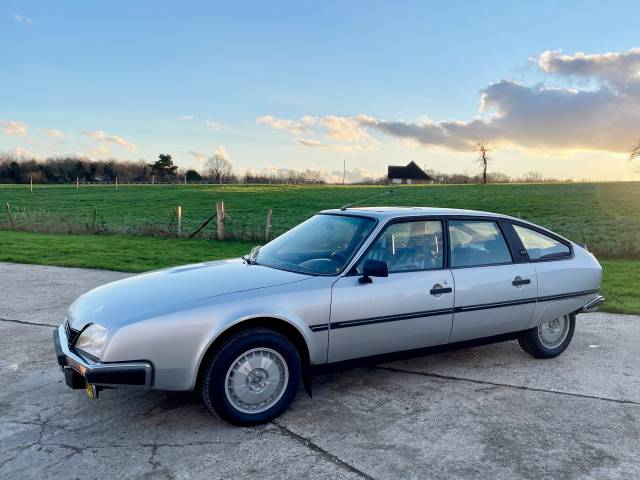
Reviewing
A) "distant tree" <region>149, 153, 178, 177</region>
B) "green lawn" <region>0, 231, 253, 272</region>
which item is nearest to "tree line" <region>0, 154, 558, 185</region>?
"distant tree" <region>149, 153, 178, 177</region>

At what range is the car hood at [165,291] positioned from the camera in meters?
3.59

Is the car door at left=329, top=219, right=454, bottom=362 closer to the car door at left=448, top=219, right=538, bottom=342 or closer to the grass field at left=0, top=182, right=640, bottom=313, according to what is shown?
the car door at left=448, top=219, right=538, bottom=342

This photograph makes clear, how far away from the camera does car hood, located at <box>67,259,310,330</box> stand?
3.59 m

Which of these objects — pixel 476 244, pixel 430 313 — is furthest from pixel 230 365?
pixel 476 244

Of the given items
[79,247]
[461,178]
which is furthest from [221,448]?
[461,178]

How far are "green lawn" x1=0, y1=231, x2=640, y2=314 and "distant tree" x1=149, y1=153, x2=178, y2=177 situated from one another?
3420 inches

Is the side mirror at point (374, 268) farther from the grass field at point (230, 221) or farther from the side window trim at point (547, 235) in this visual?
the grass field at point (230, 221)

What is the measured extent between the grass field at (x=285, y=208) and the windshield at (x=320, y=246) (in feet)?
41.1

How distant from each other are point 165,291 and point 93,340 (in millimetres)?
588

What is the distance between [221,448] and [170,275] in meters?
1.56

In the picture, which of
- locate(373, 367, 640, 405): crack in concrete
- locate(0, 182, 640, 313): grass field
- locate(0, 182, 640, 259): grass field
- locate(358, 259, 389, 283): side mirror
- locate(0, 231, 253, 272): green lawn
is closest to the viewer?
locate(358, 259, 389, 283): side mirror

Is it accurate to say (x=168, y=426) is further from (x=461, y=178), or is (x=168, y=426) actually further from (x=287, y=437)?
(x=461, y=178)

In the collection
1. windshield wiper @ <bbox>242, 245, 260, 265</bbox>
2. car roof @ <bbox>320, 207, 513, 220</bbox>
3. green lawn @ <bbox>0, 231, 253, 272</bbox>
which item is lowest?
green lawn @ <bbox>0, 231, 253, 272</bbox>

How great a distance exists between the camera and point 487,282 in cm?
474
